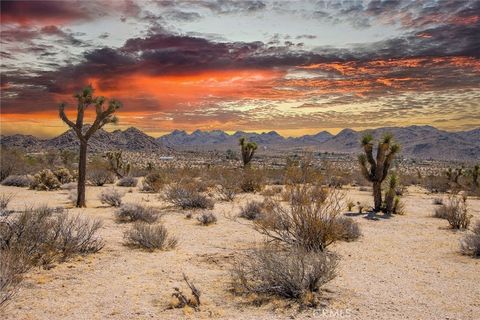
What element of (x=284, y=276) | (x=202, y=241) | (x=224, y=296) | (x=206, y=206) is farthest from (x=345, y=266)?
(x=206, y=206)

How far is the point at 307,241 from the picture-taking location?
1064cm

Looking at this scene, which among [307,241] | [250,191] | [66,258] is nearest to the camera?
[66,258]

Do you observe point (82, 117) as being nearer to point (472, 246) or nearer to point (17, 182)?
point (17, 182)

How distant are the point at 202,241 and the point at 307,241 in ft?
12.0

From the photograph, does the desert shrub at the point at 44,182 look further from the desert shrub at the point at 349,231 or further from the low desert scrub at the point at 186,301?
the low desert scrub at the point at 186,301

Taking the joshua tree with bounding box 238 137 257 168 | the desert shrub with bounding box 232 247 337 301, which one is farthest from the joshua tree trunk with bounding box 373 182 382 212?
the joshua tree with bounding box 238 137 257 168

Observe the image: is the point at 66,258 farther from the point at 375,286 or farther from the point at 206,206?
the point at 206,206

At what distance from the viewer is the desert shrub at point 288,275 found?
7.76m

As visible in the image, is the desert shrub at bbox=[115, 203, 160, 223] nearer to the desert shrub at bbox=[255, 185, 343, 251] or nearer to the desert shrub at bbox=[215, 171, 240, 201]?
the desert shrub at bbox=[255, 185, 343, 251]
